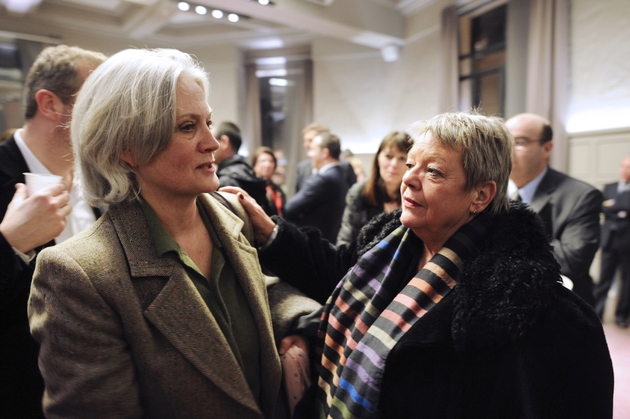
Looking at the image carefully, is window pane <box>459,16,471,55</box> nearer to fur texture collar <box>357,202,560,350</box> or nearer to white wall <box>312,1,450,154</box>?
white wall <box>312,1,450,154</box>

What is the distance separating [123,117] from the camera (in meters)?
1.04

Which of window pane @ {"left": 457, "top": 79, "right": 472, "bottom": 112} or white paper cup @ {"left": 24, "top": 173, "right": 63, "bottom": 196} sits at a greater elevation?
window pane @ {"left": 457, "top": 79, "right": 472, "bottom": 112}

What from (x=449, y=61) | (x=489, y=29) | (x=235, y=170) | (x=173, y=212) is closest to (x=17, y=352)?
(x=173, y=212)

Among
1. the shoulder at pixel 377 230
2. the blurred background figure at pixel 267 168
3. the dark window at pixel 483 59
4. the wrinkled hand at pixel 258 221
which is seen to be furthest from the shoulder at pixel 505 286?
the dark window at pixel 483 59

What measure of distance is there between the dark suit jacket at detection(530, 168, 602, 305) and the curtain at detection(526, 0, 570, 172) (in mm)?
2864

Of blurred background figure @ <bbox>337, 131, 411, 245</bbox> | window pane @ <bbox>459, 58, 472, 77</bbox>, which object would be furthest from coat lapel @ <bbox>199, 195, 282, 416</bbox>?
window pane @ <bbox>459, 58, 472, 77</bbox>

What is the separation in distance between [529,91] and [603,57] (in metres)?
0.79

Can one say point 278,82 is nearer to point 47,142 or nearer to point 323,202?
point 323,202

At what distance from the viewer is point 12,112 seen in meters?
6.93

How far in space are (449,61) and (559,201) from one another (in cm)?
455

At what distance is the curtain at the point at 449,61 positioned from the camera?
6277mm

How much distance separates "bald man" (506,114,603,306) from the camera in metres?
2.29

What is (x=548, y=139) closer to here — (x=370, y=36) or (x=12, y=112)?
(x=370, y=36)

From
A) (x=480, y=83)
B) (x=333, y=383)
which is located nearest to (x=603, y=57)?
(x=480, y=83)
